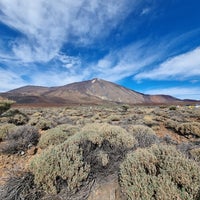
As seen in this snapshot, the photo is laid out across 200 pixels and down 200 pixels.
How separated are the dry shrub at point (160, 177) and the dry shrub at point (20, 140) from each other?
373cm

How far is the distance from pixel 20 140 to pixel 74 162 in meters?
3.20

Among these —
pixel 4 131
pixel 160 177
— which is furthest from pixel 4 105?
pixel 160 177

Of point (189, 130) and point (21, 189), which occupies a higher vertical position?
point (189, 130)

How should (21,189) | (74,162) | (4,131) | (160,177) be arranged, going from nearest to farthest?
1. (160,177)
2. (21,189)
3. (74,162)
4. (4,131)

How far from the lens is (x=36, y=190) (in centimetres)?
247

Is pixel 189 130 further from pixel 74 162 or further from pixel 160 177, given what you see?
pixel 74 162

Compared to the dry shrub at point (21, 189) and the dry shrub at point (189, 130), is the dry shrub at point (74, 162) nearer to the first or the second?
the dry shrub at point (21, 189)

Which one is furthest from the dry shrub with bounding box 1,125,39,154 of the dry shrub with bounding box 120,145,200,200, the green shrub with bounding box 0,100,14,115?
the green shrub with bounding box 0,100,14,115

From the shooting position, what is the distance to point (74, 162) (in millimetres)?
2826

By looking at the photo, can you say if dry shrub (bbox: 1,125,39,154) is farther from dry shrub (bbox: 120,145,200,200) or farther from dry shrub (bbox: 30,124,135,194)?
dry shrub (bbox: 120,145,200,200)

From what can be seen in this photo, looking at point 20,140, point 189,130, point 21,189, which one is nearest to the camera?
point 21,189

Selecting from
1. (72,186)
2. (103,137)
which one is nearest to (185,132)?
(103,137)

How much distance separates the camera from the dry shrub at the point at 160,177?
202 centimetres

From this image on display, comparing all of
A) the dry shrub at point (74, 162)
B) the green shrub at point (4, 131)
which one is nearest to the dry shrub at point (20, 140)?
the green shrub at point (4, 131)
